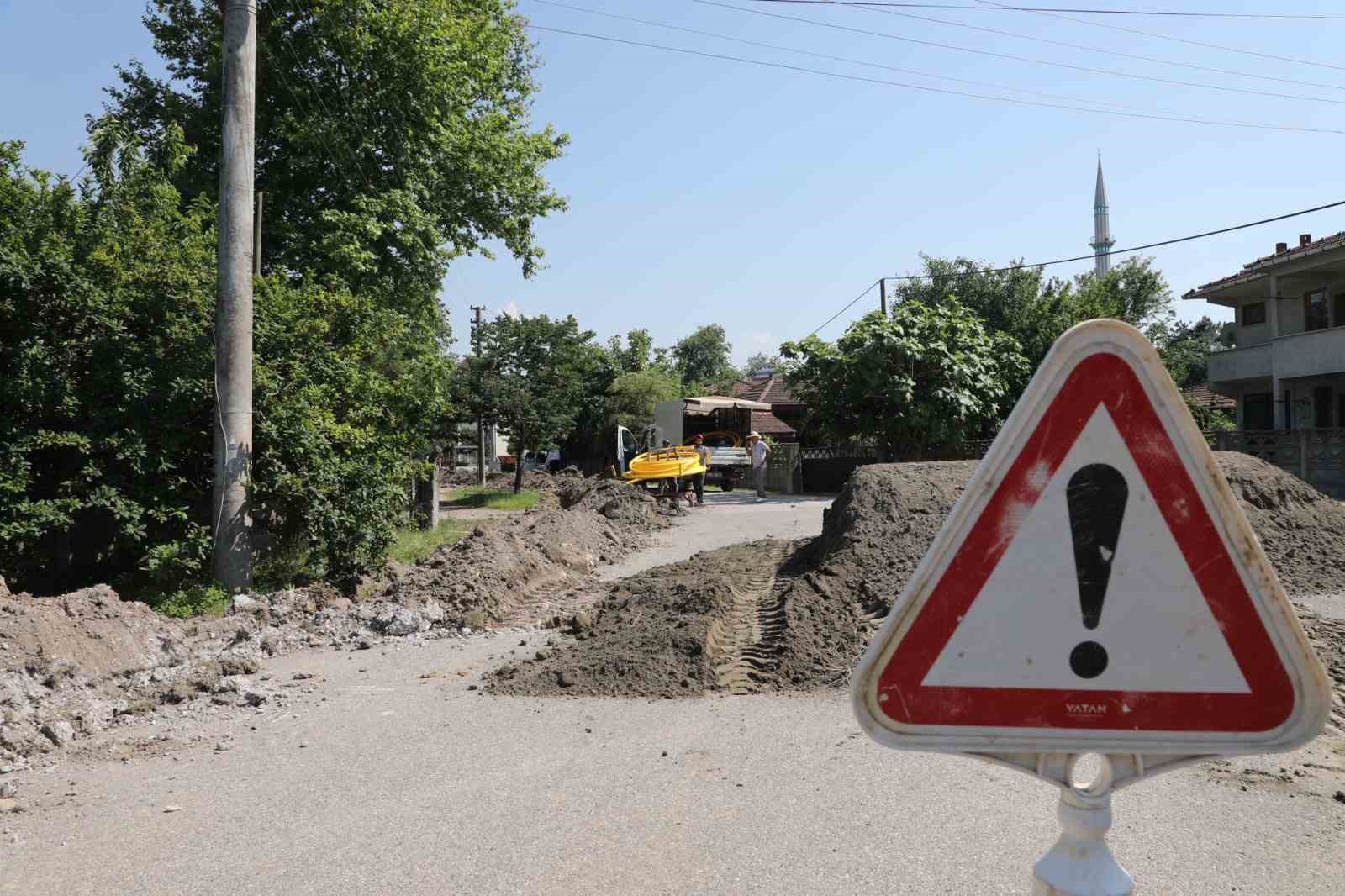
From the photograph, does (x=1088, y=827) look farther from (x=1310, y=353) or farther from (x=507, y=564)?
(x=1310, y=353)

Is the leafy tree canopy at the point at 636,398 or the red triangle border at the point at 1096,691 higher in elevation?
the leafy tree canopy at the point at 636,398

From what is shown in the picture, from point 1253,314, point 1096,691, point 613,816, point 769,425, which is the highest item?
point 1253,314

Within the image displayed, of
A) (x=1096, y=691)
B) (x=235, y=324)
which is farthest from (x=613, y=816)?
(x=235, y=324)

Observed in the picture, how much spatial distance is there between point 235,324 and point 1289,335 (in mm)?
29118

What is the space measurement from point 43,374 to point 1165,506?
10633 mm

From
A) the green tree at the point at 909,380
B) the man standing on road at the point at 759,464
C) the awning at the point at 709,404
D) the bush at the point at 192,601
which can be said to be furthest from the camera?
the awning at the point at 709,404

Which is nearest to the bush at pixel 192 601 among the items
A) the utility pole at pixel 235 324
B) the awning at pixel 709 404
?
the utility pole at pixel 235 324

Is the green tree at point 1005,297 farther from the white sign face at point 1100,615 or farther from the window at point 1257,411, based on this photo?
the white sign face at point 1100,615

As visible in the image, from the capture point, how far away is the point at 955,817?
4320 mm

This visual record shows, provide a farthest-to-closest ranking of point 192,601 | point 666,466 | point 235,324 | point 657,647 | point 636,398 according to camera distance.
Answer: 1. point 636,398
2. point 666,466
3. point 235,324
4. point 192,601
5. point 657,647

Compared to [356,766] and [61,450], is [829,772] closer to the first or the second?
[356,766]

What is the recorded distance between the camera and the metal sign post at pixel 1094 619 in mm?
1685

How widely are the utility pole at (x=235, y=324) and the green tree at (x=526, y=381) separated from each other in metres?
18.9

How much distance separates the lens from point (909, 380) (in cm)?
2559
